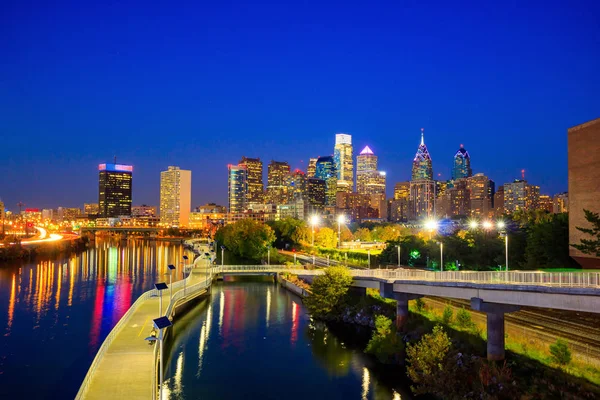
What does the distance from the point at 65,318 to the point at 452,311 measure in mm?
38903

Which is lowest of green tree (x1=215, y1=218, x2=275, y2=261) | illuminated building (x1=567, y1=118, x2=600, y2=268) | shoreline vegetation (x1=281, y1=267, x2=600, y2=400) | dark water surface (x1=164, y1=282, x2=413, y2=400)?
dark water surface (x1=164, y1=282, x2=413, y2=400)

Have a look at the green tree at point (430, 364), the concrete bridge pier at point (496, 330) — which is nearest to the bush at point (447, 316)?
the green tree at point (430, 364)

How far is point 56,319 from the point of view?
172 feet

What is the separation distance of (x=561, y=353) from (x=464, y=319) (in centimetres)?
1005

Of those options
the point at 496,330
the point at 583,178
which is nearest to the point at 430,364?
the point at 496,330

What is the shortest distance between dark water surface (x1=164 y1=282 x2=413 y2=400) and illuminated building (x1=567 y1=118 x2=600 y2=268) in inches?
807

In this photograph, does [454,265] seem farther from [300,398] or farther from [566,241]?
[300,398]

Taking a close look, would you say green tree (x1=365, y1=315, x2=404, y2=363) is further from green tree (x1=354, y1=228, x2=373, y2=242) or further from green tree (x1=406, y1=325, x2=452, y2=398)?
green tree (x1=354, y1=228, x2=373, y2=242)

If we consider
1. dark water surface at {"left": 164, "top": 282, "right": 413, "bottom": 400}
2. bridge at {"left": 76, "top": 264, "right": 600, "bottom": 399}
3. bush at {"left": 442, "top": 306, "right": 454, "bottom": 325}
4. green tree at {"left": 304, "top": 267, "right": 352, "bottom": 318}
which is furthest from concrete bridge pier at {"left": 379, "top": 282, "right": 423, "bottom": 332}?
green tree at {"left": 304, "top": 267, "right": 352, "bottom": 318}

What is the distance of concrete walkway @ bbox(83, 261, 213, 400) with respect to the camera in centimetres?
2592

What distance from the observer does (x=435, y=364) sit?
105ft

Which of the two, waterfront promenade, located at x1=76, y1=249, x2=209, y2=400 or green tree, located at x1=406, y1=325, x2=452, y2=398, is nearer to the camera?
waterfront promenade, located at x1=76, y1=249, x2=209, y2=400

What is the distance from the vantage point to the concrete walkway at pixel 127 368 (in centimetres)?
2592

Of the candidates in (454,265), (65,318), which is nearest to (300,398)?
(65,318)
